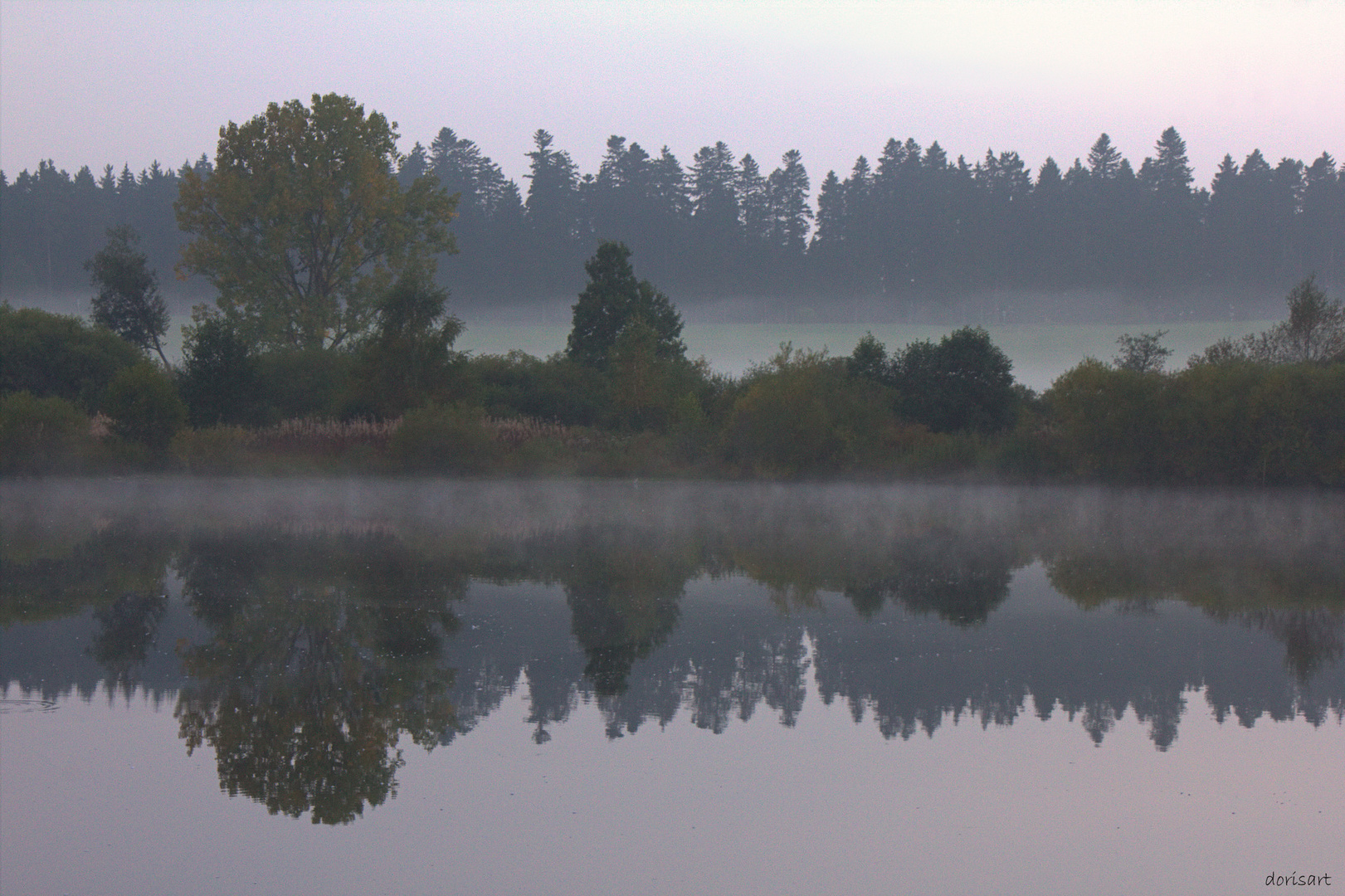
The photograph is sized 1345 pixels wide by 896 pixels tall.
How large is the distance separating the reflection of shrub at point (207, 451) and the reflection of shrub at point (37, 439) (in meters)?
2.31

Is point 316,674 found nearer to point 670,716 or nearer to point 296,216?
point 670,716

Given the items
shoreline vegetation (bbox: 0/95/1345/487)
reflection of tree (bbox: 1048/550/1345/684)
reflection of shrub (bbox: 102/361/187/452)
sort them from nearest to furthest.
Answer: reflection of tree (bbox: 1048/550/1345/684) < shoreline vegetation (bbox: 0/95/1345/487) < reflection of shrub (bbox: 102/361/187/452)

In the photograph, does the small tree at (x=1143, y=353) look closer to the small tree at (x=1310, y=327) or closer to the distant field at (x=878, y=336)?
the small tree at (x=1310, y=327)

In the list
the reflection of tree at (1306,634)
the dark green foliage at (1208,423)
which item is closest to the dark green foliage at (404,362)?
the dark green foliage at (1208,423)

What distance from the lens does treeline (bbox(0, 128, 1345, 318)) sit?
2746 inches

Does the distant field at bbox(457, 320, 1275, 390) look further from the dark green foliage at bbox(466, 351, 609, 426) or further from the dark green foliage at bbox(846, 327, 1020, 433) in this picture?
the dark green foliage at bbox(846, 327, 1020, 433)

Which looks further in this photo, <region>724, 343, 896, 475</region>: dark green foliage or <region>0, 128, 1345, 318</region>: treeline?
<region>0, 128, 1345, 318</region>: treeline

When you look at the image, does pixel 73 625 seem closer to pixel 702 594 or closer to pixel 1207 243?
pixel 702 594

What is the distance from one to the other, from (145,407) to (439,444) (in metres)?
7.33

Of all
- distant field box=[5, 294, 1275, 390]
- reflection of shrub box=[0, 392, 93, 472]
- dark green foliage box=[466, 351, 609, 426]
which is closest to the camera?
reflection of shrub box=[0, 392, 93, 472]

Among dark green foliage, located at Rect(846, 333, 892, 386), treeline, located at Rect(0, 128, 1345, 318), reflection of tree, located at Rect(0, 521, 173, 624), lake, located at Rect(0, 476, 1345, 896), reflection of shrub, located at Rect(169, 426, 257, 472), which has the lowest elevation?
lake, located at Rect(0, 476, 1345, 896)

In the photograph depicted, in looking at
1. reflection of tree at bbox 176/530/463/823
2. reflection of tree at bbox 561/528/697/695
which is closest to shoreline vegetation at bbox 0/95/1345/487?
reflection of tree at bbox 561/528/697/695

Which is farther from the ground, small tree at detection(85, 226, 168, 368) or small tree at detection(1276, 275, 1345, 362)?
small tree at detection(85, 226, 168, 368)

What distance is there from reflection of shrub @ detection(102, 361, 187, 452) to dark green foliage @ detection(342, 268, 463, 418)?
165 inches
